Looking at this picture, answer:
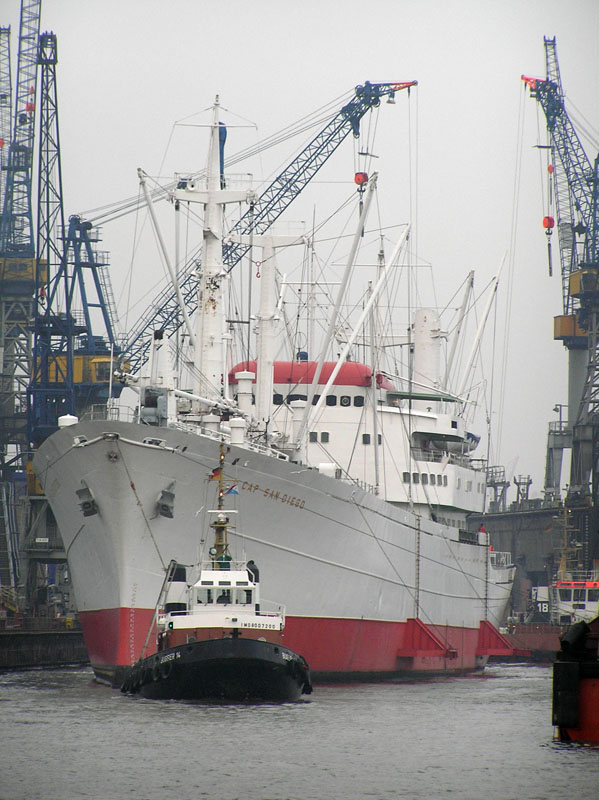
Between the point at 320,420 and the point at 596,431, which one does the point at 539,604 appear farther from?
the point at 320,420

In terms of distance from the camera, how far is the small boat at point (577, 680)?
86.4ft

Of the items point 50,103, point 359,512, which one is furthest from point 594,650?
point 50,103

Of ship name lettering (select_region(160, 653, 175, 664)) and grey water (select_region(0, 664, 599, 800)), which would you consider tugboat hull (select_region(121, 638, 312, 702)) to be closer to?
ship name lettering (select_region(160, 653, 175, 664))

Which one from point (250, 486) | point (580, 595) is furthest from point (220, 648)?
point (580, 595)

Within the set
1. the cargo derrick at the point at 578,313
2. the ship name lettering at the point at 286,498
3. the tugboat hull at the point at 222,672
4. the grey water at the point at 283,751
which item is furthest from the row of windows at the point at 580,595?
the tugboat hull at the point at 222,672

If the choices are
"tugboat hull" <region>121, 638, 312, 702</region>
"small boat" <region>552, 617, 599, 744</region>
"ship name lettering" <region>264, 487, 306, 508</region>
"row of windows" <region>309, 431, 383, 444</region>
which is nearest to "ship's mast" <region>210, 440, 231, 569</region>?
"ship name lettering" <region>264, 487, 306, 508</region>

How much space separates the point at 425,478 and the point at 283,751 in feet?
94.7

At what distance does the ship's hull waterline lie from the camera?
39781 mm

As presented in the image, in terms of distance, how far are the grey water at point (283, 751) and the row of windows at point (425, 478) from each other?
656 inches

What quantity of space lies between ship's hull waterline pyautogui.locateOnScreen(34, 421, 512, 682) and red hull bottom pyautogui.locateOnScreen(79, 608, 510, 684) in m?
0.05

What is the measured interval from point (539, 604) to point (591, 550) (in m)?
6.19

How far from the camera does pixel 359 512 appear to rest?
45.7 metres

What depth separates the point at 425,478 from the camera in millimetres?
56094

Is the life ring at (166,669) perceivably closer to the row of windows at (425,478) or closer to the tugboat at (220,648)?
the tugboat at (220,648)
